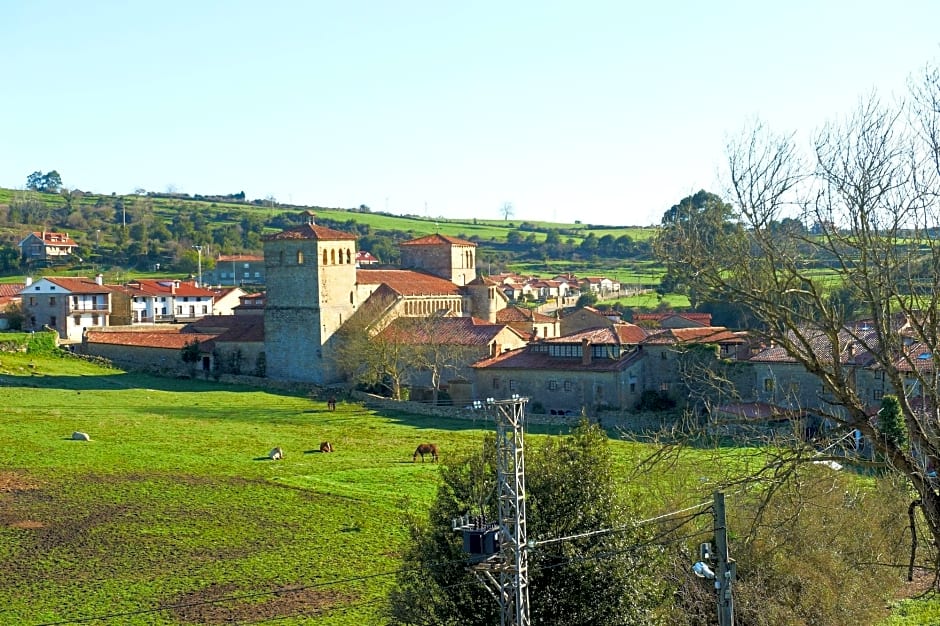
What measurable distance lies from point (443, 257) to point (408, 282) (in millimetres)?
7705

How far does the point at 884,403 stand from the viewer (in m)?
34.3

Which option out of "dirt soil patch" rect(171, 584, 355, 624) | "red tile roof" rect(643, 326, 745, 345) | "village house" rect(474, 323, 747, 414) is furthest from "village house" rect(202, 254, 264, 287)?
"dirt soil patch" rect(171, 584, 355, 624)

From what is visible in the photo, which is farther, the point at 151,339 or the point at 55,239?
the point at 55,239

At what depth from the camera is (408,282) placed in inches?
2635

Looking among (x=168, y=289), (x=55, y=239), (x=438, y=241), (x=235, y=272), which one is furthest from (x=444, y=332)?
(x=55, y=239)

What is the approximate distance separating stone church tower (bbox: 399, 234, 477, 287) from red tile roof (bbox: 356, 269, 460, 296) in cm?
384

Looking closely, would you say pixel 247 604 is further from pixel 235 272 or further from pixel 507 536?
pixel 235 272

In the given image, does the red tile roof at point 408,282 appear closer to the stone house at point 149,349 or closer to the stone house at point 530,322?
the stone house at point 530,322

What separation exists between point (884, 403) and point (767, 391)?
12.0m

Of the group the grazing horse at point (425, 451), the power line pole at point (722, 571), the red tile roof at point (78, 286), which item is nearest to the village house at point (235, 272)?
the red tile roof at point (78, 286)

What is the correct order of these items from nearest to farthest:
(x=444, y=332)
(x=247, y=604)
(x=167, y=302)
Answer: (x=247, y=604)
(x=444, y=332)
(x=167, y=302)

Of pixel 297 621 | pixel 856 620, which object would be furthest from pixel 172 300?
pixel 856 620

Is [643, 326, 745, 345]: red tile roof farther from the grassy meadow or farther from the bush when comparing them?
the bush

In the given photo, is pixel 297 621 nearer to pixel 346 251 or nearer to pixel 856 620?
pixel 856 620
